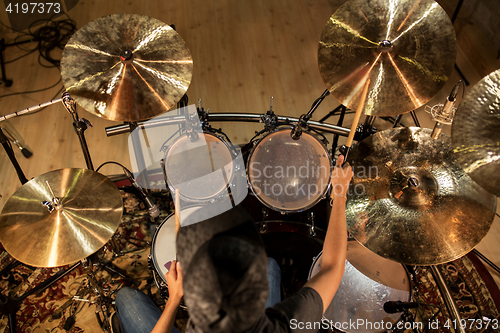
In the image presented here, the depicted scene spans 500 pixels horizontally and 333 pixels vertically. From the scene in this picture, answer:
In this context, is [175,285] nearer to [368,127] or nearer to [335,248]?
[335,248]

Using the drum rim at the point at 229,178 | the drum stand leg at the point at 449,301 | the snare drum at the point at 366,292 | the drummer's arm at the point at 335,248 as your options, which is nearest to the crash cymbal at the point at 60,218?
the drum rim at the point at 229,178

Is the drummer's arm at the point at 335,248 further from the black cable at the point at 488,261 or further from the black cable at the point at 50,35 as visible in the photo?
the black cable at the point at 50,35

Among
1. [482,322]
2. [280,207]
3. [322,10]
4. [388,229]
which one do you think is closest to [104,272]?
[280,207]

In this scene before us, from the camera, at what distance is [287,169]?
5.73 feet

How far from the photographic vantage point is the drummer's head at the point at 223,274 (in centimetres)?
72

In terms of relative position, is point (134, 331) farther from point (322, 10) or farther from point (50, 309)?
point (322, 10)

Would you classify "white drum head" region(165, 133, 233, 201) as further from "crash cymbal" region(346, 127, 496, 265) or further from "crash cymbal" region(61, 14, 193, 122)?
"crash cymbal" region(346, 127, 496, 265)

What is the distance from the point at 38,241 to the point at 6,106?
6.91 feet

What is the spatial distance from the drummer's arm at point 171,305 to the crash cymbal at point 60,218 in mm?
420

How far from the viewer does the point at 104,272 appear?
6.98 feet

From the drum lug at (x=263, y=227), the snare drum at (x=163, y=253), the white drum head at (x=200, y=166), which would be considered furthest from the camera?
the drum lug at (x=263, y=227)

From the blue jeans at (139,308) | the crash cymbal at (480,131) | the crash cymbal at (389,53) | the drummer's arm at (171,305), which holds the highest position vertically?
the crash cymbal at (389,53)

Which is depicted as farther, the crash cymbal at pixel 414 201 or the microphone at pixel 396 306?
the microphone at pixel 396 306

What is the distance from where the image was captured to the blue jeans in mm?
1494
